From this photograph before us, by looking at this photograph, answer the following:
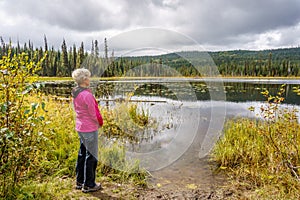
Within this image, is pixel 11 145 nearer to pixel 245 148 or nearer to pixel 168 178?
pixel 168 178

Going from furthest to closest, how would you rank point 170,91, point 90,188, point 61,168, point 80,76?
point 170,91 < point 61,168 < point 90,188 < point 80,76

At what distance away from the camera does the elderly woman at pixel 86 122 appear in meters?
3.01

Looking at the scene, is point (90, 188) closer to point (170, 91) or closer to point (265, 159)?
point (265, 159)

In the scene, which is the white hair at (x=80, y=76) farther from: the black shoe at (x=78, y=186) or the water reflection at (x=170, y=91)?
the water reflection at (x=170, y=91)

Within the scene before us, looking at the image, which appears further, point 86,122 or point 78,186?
point 78,186

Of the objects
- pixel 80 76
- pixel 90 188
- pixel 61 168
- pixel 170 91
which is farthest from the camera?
pixel 170 91

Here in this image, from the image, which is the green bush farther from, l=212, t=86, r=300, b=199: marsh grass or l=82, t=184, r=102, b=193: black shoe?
l=212, t=86, r=300, b=199: marsh grass

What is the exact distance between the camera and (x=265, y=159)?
13.3ft

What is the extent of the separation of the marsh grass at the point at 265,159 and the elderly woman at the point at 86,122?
2070mm

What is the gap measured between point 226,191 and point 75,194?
202 cm

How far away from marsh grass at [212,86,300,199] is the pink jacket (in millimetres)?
2192

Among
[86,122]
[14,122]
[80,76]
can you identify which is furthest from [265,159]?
[14,122]

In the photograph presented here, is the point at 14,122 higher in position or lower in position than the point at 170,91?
higher

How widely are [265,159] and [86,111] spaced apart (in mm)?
3020
